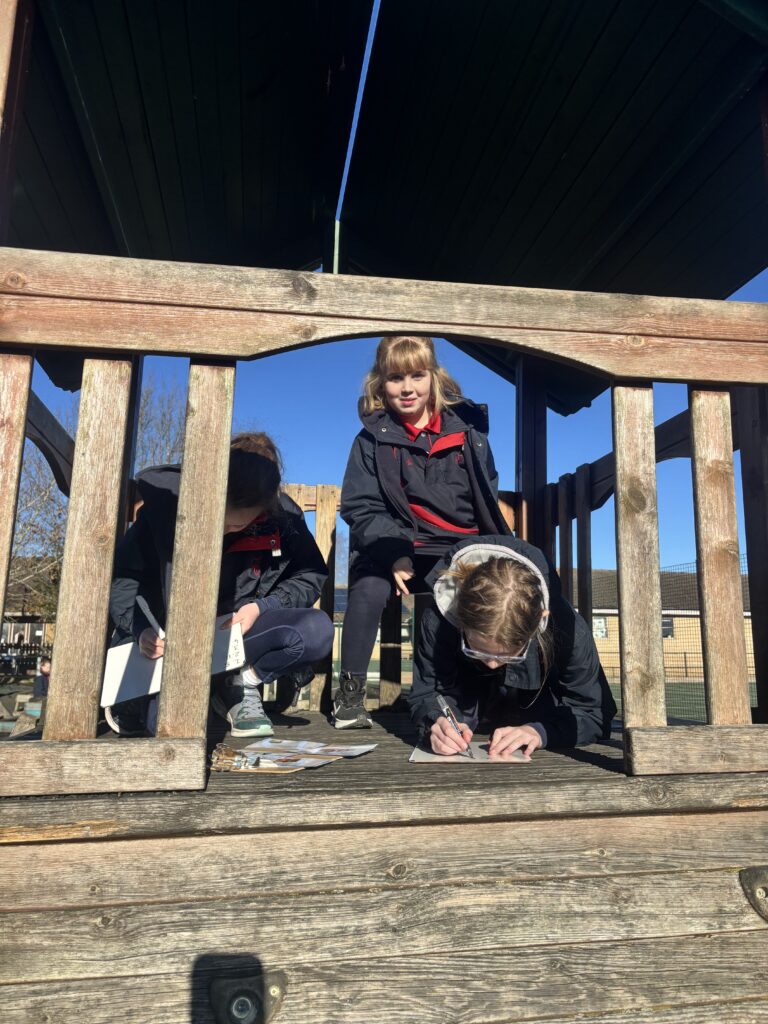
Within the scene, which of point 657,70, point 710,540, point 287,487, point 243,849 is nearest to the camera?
point 243,849

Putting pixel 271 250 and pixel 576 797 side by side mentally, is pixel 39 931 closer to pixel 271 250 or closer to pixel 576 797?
pixel 576 797

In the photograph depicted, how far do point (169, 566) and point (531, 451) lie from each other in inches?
122

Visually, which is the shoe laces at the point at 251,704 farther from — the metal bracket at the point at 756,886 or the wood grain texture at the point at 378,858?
the metal bracket at the point at 756,886

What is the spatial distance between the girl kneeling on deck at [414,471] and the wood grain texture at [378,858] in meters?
1.73

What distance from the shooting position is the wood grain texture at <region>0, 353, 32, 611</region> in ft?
6.13

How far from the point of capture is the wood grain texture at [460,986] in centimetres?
148

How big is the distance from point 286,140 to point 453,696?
3225 mm

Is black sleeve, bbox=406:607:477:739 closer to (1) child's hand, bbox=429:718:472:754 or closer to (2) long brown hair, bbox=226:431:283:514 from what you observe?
(1) child's hand, bbox=429:718:472:754

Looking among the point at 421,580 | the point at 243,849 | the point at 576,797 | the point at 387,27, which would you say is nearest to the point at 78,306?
the point at 243,849

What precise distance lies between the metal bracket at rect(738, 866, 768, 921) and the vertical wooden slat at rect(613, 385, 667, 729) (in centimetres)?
39

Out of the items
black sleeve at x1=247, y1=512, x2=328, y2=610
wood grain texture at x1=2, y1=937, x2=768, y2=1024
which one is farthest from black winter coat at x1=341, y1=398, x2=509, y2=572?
wood grain texture at x1=2, y1=937, x2=768, y2=1024

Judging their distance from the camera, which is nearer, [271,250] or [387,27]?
[387,27]

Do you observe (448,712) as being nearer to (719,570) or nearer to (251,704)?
(251,704)

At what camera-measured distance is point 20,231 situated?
374cm
